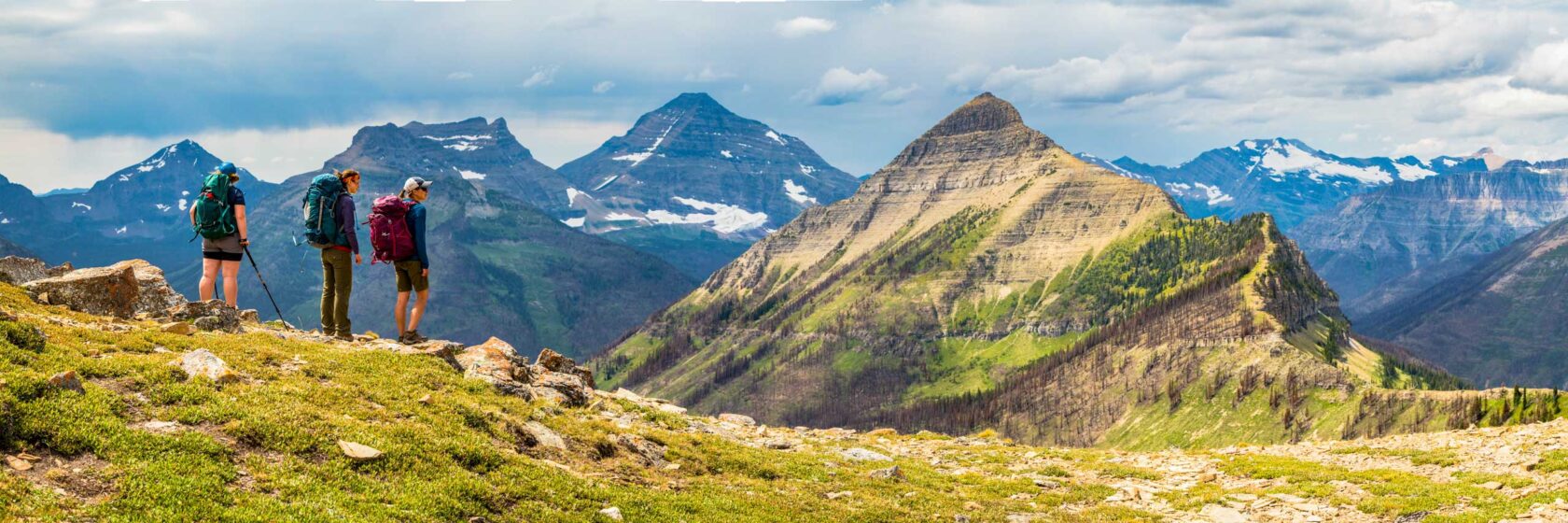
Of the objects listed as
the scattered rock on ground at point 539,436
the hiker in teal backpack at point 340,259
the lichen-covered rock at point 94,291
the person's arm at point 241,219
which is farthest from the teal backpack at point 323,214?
the scattered rock on ground at point 539,436

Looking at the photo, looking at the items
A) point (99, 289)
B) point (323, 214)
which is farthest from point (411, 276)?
point (99, 289)

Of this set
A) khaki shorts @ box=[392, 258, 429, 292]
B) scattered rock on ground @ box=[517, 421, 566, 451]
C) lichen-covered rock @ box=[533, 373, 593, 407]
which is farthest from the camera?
khaki shorts @ box=[392, 258, 429, 292]

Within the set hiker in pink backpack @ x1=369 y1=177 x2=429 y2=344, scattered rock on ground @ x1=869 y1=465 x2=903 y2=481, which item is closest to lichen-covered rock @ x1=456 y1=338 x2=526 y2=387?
hiker in pink backpack @ x1=369 y1=177 x2=429 y2=344

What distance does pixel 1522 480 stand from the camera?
107 ft

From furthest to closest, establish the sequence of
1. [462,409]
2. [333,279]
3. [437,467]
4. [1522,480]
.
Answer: [333,279]
[1522,480]
[462,409]
[437,467]

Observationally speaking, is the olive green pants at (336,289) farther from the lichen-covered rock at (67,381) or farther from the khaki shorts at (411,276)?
the lichen-covered rock at (67,381)

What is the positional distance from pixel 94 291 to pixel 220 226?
14.6ft

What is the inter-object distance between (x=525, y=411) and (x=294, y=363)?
692 centimetres

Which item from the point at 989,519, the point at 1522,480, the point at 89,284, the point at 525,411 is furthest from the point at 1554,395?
the point at 89,284

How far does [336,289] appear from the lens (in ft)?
121

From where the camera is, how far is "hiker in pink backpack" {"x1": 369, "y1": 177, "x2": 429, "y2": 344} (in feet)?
116

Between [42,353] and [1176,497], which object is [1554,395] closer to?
[1176,497]

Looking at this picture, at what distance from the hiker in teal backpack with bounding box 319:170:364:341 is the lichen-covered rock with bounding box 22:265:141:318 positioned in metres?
6.26

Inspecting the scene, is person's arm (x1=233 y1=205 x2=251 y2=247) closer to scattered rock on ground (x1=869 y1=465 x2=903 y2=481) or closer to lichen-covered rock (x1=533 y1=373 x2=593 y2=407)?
lichen-covered rock (x1=533 y1=373 x2=593 y2=407)
